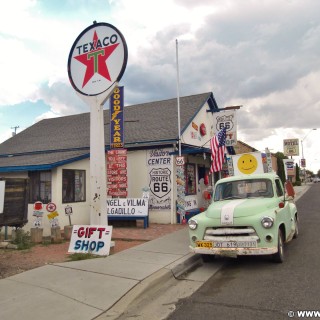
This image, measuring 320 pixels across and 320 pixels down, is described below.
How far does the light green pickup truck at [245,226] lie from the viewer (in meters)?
6.74

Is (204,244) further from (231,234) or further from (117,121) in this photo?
(117,121)

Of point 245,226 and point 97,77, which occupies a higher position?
point 97,77

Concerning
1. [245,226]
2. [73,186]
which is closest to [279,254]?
[245,226]

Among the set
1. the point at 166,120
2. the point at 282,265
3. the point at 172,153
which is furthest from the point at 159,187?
the point at 282,265

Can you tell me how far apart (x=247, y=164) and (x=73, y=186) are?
22.2 feet

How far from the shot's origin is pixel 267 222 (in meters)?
6.76

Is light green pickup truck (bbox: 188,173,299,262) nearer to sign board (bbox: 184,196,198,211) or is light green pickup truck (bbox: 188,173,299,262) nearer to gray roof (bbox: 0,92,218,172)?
sign board (bbox: 184,196,198,211)

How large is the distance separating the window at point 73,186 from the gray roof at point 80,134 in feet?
2.22

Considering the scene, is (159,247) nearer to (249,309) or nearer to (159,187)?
(249,309)

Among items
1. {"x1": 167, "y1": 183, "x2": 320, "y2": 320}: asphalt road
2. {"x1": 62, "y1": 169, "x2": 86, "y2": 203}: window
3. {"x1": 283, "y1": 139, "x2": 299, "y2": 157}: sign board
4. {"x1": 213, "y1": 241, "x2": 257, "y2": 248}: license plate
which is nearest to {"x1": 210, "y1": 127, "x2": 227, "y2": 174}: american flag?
{"x1": 62, "y1": 169, "x2": 86, "y2": 203}: window

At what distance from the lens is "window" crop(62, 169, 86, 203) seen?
1354cm

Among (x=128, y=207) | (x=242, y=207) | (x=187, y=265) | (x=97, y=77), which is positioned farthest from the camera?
(x=128, y=207)

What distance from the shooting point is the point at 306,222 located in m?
13.6

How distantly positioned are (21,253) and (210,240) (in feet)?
16.2
